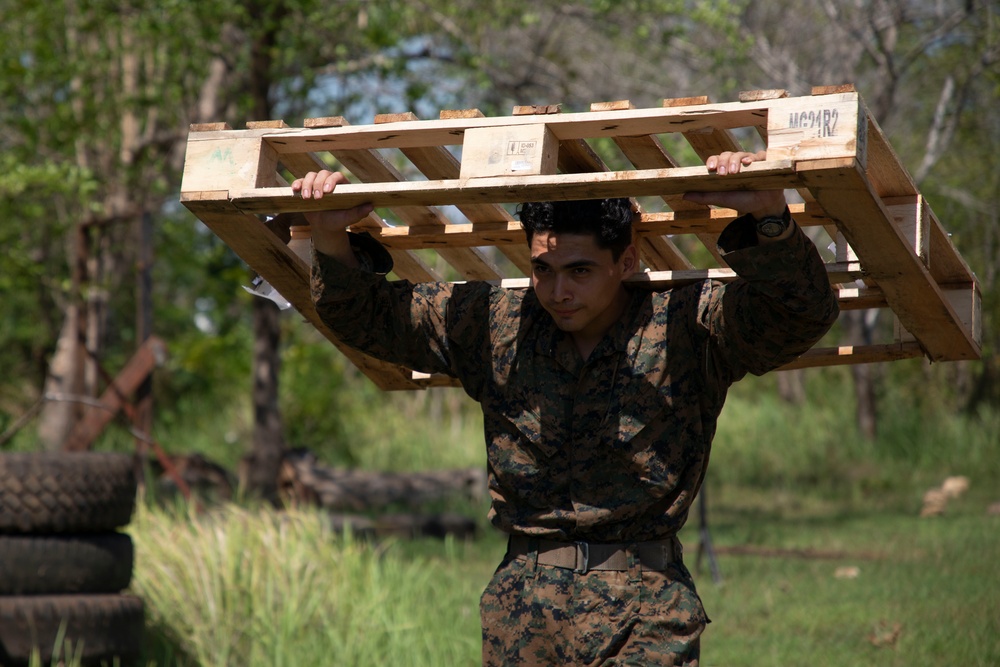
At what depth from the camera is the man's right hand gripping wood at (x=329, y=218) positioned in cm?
298

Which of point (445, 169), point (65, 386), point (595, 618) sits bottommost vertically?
point (595, 618)

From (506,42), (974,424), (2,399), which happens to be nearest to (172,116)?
(506,42)

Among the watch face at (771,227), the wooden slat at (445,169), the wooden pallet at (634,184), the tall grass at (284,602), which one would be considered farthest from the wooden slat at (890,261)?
the tall grass at (284,602)

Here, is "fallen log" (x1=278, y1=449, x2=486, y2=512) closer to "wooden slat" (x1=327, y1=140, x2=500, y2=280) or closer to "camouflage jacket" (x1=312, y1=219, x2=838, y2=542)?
"wooden slat" (x1=327, y1=140, x2=500, y2=280)

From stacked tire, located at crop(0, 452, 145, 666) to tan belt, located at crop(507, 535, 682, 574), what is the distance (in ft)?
9.55

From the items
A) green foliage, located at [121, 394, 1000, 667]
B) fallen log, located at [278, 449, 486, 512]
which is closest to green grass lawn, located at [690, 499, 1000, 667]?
green foliage, located at [121, 394, 1000, 667]

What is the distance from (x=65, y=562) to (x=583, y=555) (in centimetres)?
319

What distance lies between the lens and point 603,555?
3.13 meters

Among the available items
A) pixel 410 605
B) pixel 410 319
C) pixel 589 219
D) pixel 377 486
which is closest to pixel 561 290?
pixel 589 219

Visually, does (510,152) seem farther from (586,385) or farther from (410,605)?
(410,605)

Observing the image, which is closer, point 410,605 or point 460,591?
point 410,605

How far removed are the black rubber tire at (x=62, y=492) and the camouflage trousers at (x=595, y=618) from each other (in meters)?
2.92

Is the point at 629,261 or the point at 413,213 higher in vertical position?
the point at 413,213

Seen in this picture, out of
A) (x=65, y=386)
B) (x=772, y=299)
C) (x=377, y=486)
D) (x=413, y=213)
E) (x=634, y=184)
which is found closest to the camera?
(x=634, y=184)
